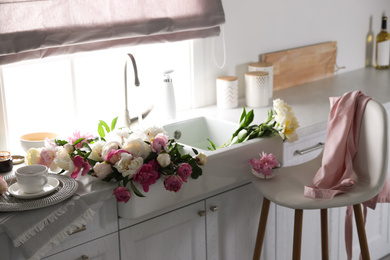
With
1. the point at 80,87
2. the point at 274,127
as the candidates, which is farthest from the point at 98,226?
the point at 274,127

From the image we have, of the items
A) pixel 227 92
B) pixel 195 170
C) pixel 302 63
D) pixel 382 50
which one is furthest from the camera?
pixel 382 50

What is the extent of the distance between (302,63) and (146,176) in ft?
5.84

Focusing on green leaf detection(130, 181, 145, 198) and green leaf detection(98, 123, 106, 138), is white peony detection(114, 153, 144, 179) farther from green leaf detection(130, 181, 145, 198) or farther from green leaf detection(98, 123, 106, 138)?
green leaf detection(98, 123, 106, 138)

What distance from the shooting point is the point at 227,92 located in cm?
293

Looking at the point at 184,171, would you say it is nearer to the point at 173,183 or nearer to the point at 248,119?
the point at 173,183

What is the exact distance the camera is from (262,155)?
238cm

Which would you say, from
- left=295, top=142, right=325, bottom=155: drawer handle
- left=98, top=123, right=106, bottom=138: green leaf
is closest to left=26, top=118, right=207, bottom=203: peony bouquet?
left=98, top=123, right=106, bottom=138: green leaf

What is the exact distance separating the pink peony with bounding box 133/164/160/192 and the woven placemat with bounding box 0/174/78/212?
204 mm

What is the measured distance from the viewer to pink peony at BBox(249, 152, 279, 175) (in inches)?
89.5

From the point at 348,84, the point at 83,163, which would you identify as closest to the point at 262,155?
the point at 83,163

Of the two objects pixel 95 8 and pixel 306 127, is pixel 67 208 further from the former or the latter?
pixel 306 127

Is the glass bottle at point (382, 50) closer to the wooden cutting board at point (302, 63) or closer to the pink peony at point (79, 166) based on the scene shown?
the wooden cutting board at point (302, 63)

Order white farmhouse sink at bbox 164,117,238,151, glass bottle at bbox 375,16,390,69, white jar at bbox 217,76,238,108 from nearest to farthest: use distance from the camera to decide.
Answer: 1. white farmhouse sink at bbox 164,117,238,151
2. white jar at bbox 217,76,238,108
3. glass bottle at bbox 375,16,390,69

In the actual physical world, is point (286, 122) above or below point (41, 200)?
above
